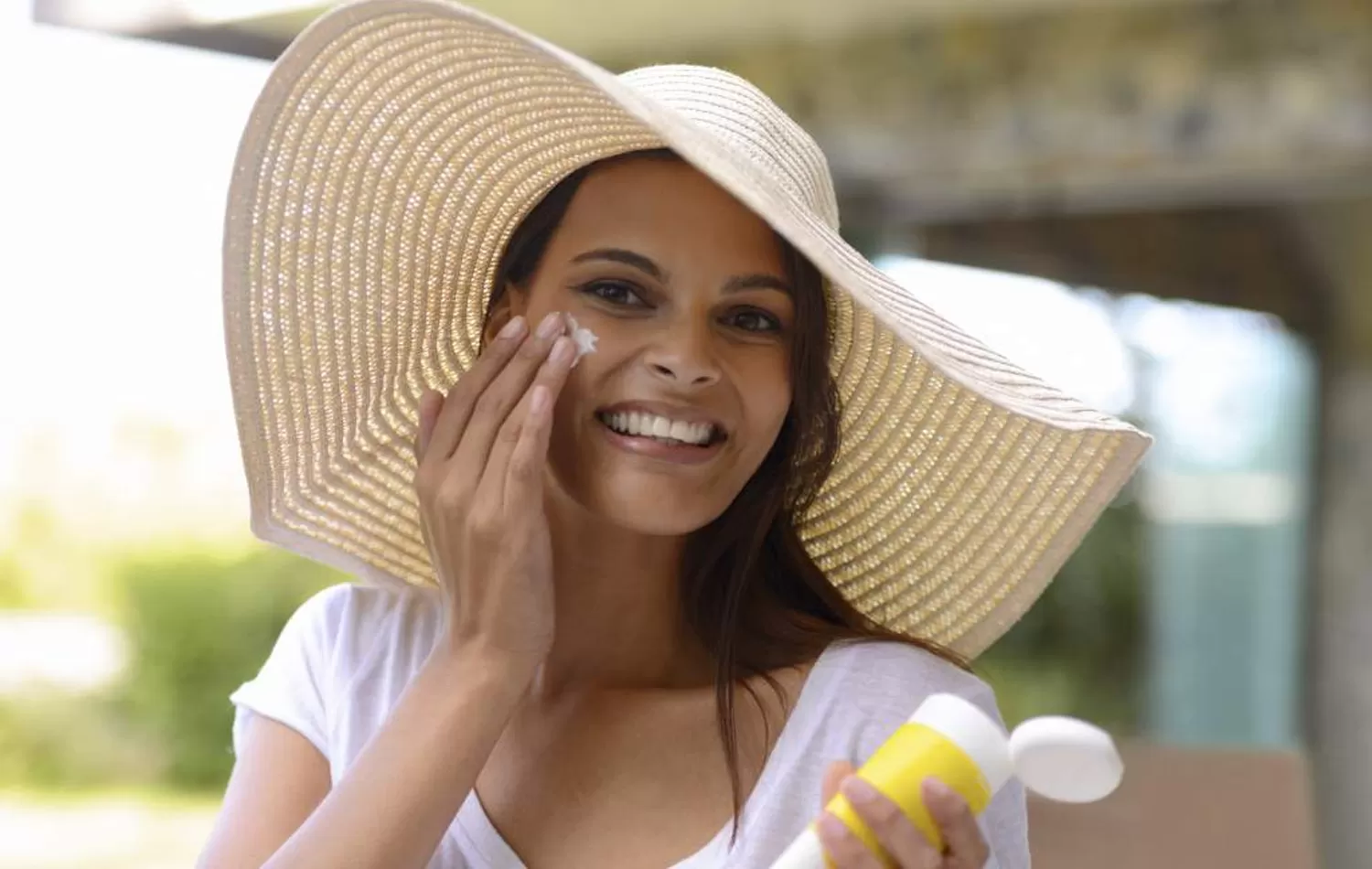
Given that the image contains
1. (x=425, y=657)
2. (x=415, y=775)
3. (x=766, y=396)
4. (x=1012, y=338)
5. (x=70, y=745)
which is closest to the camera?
(x=415, y=775)

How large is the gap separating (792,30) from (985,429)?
120 inches

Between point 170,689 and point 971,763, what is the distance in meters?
6.18

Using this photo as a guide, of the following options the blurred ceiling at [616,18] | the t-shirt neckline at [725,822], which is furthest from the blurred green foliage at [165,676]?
the t-shirt neckline at [725,822]

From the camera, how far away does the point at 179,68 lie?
5414 mm

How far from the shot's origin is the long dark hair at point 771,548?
4.44 feet

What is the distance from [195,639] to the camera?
664 centimetres

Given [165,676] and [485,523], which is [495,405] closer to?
[485,523]

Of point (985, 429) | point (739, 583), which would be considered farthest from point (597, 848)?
point (985, 429)

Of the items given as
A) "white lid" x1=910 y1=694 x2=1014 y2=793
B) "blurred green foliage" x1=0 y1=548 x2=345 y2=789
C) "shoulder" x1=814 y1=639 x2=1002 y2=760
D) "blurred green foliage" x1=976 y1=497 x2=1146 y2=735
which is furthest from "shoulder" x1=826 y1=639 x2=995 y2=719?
"blurred green foliage" x1=0 y1=548 x2=345 y2=789

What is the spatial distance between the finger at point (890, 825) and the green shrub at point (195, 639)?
5.76 meters

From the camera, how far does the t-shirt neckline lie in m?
1.25

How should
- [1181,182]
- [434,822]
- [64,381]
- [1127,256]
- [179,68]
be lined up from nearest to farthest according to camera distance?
1. [434,822]
2. [1181,182]
3. [1127,256]
4. [179,68]
5. [64,381]

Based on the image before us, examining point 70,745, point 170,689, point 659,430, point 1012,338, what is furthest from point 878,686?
point 70,745

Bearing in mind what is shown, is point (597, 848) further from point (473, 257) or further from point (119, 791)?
point (119, 791)
